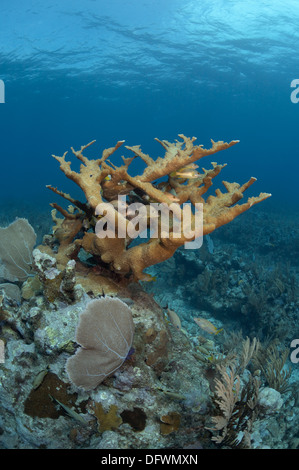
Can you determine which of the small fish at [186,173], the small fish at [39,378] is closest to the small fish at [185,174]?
the small fish at [186,173]

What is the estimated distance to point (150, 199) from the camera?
3.20 meters

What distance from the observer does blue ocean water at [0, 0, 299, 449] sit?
4.82 meters

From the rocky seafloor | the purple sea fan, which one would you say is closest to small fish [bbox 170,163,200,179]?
the rocky seafloor

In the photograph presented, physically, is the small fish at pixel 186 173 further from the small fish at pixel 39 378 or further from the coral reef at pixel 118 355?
the small fish at pixel 39 378

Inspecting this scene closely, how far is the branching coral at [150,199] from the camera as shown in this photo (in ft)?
8.94

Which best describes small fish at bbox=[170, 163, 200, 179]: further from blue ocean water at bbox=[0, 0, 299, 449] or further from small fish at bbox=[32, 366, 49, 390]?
small fish at bbox=[32, 366, 49, 390]

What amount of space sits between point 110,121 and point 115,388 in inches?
3043

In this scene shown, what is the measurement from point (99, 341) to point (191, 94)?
47.1 meters

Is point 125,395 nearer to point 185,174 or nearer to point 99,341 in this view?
point 99,341

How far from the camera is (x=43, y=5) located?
20.2 meters

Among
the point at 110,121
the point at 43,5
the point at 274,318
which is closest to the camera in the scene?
the point at 274,318

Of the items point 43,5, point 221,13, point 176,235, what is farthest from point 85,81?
point 176,235

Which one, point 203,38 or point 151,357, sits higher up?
point 203,38

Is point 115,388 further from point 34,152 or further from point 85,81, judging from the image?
point 34,152
